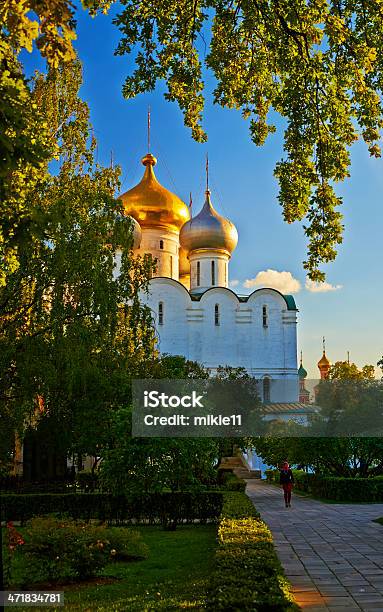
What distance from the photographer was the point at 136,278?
18047mm

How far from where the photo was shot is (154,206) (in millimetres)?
47844

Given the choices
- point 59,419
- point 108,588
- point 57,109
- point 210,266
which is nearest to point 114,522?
point 59,419

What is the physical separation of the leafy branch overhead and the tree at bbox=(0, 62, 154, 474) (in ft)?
19.7

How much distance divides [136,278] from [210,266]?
28894 mm

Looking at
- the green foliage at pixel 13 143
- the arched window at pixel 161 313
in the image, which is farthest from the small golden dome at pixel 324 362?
the green foliage at pixel 13 143

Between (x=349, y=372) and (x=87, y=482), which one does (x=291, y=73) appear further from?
(x=349, y=372)

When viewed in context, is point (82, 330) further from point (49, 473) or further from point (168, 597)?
point (49, 473)

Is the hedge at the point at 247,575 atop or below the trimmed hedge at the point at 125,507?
atop

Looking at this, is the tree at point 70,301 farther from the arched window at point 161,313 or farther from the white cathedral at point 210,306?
the arched window at point 161,313

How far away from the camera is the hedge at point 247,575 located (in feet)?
14.7

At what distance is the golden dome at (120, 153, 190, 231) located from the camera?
156 ft

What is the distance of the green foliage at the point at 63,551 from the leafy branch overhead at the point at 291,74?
14.1 feet

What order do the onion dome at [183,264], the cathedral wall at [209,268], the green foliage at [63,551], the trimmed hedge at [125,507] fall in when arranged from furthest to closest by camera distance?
the onion dome at [183,264], the cathedral wall at [209,268], the trimmed hedge at [125,507], the green foliage at [63,551]

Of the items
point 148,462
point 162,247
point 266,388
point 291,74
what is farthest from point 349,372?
point 291,74
